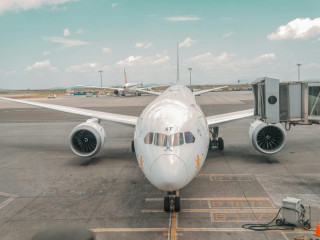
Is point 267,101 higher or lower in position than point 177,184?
higher

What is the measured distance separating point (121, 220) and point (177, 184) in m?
2.74

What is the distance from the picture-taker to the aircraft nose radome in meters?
8.91

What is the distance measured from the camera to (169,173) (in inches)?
353

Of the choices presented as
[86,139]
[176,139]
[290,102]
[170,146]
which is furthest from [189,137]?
[86,139]

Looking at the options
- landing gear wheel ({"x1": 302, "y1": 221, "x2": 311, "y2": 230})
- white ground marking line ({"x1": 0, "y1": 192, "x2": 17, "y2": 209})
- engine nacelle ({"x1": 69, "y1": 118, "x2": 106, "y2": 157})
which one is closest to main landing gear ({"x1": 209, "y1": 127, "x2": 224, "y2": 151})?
engine nacelle ({"x1": 69, "y1": 118, "x2": 106, "y2": 157})

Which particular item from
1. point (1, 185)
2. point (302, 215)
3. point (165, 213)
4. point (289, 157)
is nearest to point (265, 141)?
point (289, 157)

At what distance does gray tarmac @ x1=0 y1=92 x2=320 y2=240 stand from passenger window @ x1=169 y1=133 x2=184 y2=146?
2.67 meters

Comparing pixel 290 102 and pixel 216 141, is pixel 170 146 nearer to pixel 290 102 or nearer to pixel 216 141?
pixel 290 102

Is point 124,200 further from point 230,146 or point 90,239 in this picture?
point 230,146

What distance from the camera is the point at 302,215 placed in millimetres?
9680

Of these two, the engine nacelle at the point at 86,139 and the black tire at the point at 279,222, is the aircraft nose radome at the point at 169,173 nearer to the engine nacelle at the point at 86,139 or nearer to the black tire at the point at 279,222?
the black tire at the point at 279,222

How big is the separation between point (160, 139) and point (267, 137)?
9.39 metres

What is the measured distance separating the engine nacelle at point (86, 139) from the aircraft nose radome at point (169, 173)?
28.3ft

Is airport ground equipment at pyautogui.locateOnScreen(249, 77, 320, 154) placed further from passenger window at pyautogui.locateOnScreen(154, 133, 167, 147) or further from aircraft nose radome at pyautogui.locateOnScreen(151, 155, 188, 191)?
aircraft nose radome at pyautogui.locateOnScreen(151, 155, 188, 191)
